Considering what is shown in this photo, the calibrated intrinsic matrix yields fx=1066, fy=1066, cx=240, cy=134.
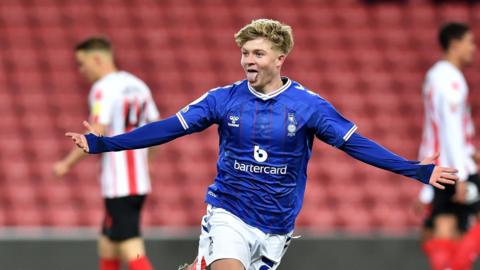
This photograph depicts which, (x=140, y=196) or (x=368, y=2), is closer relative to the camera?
(x=140, y=196)

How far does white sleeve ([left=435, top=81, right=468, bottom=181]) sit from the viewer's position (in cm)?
701

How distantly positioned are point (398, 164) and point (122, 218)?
2478mm

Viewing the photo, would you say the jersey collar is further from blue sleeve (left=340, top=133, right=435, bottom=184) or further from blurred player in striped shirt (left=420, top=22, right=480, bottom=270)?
blurred player in striped shirt (left=420, top=22, right=480, bottom=270)

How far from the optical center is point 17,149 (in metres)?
10.3

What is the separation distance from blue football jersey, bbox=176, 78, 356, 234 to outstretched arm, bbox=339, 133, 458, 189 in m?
0.06

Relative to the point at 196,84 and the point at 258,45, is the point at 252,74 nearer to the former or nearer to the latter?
the point at 258,45

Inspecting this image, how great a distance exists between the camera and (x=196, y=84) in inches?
430

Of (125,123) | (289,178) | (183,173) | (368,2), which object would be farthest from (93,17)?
(289,178)

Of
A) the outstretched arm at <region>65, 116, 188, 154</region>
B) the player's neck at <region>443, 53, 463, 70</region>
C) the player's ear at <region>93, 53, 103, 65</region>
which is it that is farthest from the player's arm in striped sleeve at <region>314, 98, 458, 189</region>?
the player's neck at <region>443, 53, 463, 70</region>

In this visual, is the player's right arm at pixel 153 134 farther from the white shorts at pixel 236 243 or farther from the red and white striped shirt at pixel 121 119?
the red and white striped shirt at pixel 121 119

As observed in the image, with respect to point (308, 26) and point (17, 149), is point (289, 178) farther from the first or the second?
point (308, 26)

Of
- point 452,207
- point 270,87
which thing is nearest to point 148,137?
point 270,87

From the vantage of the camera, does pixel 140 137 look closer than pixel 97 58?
Yes

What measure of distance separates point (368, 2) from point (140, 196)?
18.8 feet
